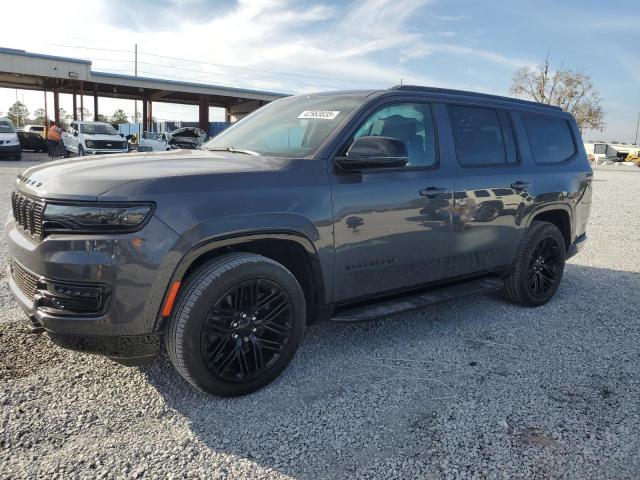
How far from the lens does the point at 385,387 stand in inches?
128

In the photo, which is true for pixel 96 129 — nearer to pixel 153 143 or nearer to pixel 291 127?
pixel 153 143

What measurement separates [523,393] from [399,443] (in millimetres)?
1046

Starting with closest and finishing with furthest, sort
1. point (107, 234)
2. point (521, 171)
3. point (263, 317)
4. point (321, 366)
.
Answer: point (107, 234), point (263, 317), point (321, 366), point (521, 171)

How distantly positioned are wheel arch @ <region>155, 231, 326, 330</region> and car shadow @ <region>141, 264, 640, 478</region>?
54 centimetres

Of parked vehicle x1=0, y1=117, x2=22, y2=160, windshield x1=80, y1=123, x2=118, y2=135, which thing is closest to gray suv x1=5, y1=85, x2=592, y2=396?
windshield x1=80, y1=123, x2=118, y2=135

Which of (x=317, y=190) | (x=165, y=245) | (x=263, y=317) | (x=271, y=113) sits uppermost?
(x=271, y=113)

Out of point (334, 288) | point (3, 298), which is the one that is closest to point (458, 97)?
point (334, 288)

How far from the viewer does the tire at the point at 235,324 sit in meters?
2.78

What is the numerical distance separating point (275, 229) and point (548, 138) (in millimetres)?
3395

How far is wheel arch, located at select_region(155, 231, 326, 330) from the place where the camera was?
9.04ft

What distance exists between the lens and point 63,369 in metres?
3.27

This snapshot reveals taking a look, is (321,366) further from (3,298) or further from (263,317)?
(3,298)

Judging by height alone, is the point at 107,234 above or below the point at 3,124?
below

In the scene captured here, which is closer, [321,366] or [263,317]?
[263,317]
